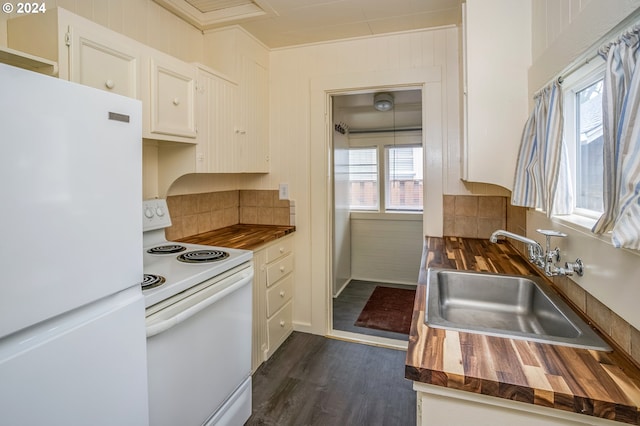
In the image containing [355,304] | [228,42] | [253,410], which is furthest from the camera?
[355,304]

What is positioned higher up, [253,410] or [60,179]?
[60,179]

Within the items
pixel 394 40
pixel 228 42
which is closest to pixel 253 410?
pixel 228 42

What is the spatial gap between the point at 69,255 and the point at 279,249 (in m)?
1.87

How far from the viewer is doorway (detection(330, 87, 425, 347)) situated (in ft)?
13.6

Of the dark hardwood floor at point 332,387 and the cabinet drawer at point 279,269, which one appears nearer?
the dark hardwood floor at point 332,387

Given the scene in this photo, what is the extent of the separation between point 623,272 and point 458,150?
176 centimetres

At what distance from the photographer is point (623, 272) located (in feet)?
2.97

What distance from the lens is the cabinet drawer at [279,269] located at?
8.26 feet

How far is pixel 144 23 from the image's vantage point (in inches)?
78.8

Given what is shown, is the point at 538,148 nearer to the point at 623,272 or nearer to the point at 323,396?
the point at 623,272

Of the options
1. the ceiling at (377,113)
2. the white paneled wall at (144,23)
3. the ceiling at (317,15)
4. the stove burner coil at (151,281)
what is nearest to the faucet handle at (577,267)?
the stove burner coil at (151,281)

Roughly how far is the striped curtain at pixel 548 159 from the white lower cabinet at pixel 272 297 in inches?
63.5

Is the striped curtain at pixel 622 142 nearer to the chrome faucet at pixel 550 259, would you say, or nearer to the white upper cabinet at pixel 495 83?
the chrome faucet at pixel 550 259

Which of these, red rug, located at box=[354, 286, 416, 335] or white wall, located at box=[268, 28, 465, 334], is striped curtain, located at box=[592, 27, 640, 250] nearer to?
white wall, located at box=[268, 28, 465, 334]
